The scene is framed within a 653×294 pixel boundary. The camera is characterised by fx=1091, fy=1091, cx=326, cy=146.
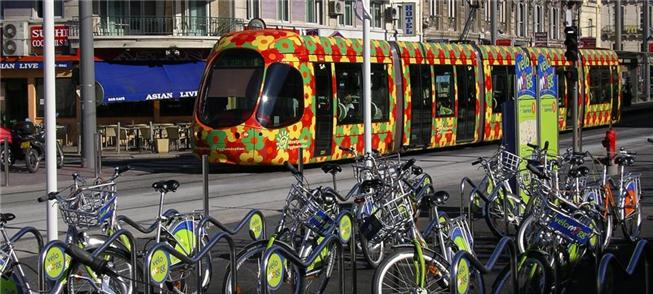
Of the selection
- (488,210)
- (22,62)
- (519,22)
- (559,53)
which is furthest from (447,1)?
(488,210)

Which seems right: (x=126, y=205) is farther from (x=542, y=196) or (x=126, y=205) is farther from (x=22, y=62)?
(x=22, y=62)

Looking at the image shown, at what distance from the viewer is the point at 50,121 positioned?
9805mm

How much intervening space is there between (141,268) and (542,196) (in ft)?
11.9

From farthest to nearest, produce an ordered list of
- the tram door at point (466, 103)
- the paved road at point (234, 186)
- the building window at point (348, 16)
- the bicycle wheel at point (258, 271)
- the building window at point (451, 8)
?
the building window at point (451, 8)
the building window at point (348, 16)
the tram door at point (466, 103)
the paved road at point (234, 186)
the bicycle wheel at point (258, 271)

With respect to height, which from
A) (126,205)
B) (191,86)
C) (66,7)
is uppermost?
(66,7)

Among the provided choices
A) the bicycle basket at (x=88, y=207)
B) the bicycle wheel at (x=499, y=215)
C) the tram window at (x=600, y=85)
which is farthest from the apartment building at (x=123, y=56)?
the bicycle basket at (x=88, y=207)

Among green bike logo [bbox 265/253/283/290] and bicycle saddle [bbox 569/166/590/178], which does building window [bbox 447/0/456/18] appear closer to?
bicycle saddle [bbox 569/166/590/178]

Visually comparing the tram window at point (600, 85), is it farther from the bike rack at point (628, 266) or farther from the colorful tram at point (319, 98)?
the bike rack at point (628, 266)

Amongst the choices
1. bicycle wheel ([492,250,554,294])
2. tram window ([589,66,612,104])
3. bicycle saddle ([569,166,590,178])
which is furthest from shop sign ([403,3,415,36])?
bicycle wheel ([492,250,554,294])

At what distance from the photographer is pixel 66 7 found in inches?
1553

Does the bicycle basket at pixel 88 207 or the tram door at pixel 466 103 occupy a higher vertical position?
the tram door at pixel 466 103

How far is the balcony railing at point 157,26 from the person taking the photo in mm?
38969

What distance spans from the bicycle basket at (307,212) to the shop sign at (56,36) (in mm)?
25324

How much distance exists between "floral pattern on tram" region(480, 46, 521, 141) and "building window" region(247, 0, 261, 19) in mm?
12797
